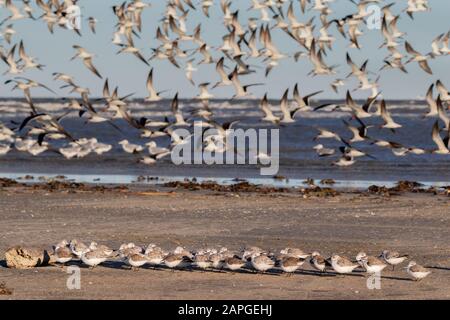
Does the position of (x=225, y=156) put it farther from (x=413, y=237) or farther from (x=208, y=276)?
(x=208, y=276)

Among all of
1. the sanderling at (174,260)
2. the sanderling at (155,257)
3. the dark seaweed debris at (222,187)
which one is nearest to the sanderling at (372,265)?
the sanderling at (174,260)

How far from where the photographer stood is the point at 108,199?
69.8 ft

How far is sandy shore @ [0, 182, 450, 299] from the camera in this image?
482 inches

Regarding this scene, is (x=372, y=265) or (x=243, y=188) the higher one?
(x=243, y=188)

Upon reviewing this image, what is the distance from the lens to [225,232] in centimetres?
1686

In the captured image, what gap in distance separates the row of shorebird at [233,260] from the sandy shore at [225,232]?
12 centimetres

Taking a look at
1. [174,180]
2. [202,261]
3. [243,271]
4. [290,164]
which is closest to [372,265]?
[243,271]

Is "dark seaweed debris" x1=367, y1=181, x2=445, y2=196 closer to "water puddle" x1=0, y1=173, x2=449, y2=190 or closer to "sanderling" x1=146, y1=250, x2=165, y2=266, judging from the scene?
"water puddle" x1=0, y1=173, x2=449, y2=190

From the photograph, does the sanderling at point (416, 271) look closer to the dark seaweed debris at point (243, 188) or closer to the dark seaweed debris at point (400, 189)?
the dark seaweed debris at point (243, 188)

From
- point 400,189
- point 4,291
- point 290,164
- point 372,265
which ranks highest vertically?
point 290,164

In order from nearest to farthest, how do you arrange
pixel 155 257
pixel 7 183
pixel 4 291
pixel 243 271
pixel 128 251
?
1. pixel 4 291
2. pixel 155 257
3. pixel 243 271
4. pixel 128 251
5. pixel 7 183

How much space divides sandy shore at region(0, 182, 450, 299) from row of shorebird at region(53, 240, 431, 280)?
12 centimetres

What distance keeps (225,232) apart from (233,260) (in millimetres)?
3931

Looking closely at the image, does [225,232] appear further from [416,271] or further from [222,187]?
[222,187]
